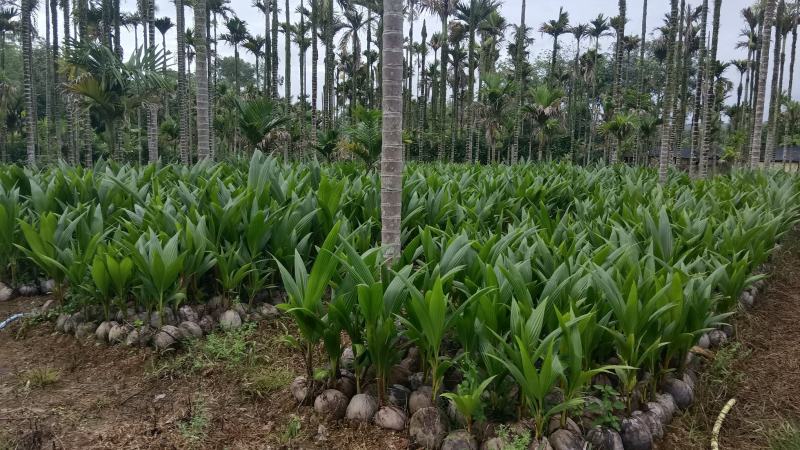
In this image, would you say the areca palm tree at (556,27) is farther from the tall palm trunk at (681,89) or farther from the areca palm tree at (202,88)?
the areca palm tree at (202,88)

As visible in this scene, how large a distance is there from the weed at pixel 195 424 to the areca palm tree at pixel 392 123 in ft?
5.21

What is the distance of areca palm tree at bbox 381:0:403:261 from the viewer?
13.0ft

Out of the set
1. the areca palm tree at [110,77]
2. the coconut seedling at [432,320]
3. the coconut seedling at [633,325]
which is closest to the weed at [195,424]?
the coconut seedling at [432,320]

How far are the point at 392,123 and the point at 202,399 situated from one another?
2.19 meters

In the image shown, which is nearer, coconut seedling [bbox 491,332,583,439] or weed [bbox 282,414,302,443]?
coconut seedling [bbox 491,332,583,439]

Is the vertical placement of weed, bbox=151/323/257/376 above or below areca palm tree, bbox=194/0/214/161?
below

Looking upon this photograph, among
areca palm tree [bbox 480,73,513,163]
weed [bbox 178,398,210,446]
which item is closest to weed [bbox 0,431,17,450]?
weed [bbox 178,398,210,446]

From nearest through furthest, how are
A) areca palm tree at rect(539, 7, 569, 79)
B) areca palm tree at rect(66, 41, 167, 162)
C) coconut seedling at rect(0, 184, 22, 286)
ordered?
coconut seedling at rect(0, 184, 22, 286)
areca palm tree at rect(66, 41, 167, 162)
areca palm tree at rect(539, 7, 569, 79)

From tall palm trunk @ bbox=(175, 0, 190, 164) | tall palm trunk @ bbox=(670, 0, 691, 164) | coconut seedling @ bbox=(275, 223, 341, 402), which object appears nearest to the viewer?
coconut seedling @ bbox=(275, 223, 341, 402)

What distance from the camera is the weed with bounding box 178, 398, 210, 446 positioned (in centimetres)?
275

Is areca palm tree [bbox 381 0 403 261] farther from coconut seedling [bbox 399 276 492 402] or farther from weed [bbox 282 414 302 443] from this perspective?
weed [bbox 282 414 302 443]

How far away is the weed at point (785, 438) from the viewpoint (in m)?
2.79

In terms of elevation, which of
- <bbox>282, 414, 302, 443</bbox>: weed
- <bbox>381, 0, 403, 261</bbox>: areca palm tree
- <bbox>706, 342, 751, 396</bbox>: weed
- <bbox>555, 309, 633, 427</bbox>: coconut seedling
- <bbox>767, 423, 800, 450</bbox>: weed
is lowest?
<bbox>767, 423, 800, 450</bbox>: weed

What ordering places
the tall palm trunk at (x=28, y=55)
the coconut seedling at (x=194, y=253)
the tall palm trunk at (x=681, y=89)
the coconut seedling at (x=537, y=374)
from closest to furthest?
the coconut seedling at (x=537, y=374) < the coconut seedling at (x=194, y=253) < the tall palm trunk at (x=28, y=55) < the tall palm trunk at (x=681, y=89)
